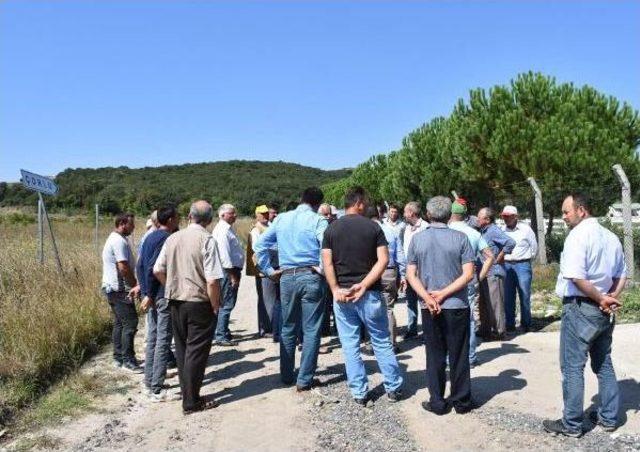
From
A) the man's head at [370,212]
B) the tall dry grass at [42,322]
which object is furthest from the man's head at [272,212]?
the tall dry grass at [42,322]

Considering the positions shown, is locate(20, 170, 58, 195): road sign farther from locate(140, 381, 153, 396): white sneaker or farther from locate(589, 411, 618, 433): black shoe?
locate(589, 411, 618, 433): black shoe

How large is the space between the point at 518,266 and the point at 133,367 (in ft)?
16.4

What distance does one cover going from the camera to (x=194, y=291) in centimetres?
478

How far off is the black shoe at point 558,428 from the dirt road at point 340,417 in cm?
5

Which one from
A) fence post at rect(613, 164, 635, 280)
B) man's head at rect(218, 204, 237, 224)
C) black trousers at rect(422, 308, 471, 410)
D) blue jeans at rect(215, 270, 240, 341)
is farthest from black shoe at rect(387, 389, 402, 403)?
fence post at rect(613, 164, 635, 280)

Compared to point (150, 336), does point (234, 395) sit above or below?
below

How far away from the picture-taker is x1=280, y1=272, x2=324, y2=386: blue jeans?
5238 mm

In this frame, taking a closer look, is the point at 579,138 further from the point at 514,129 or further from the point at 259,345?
the point at 259,345

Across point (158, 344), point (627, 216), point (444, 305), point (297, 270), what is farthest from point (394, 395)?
point (627, 216)

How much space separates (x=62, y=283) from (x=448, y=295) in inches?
251

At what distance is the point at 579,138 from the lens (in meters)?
12.6

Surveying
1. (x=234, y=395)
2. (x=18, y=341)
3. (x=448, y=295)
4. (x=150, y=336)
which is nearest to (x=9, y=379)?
(x=18, y=341)

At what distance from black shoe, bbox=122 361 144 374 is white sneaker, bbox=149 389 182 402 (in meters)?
0.96

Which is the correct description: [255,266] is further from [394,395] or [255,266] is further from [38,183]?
[38,183]
